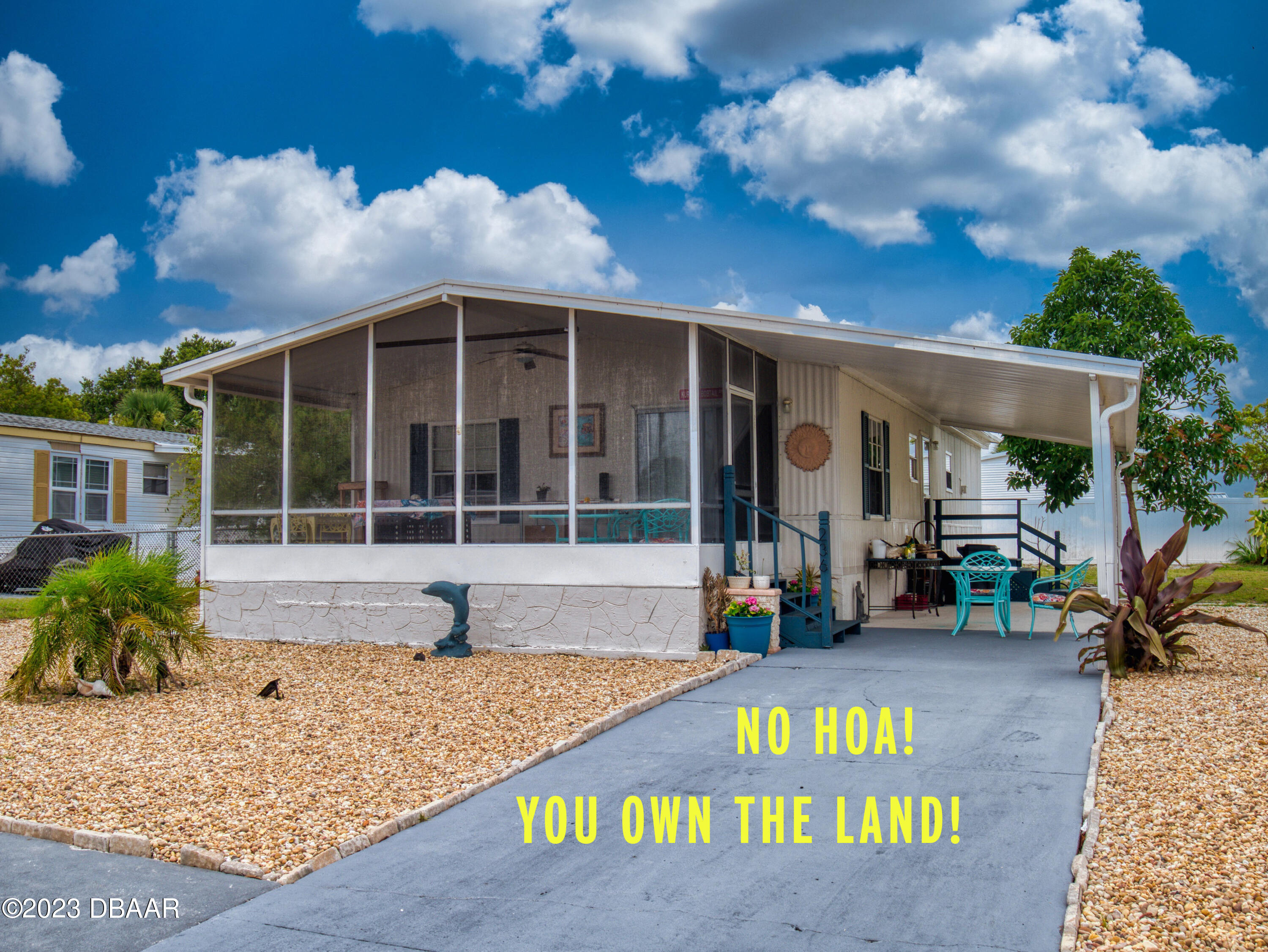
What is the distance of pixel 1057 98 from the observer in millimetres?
19547

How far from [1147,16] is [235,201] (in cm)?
2635

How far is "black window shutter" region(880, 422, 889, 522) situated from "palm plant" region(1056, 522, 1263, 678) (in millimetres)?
4384

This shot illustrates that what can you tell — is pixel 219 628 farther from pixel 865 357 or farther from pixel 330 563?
pixel 865 357

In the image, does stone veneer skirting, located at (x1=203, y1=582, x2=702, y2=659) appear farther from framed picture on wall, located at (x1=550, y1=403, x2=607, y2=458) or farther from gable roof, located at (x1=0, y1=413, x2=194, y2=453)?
gable roof, located at (x1=0, y1=413, x2=194, y2=453)

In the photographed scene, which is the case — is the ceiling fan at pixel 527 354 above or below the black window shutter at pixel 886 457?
above

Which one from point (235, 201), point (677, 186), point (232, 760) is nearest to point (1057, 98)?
point (677, 186)

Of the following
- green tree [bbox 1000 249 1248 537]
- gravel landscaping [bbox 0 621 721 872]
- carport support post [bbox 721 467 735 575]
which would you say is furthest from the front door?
green tree [bbox 1000 249 1248 537]

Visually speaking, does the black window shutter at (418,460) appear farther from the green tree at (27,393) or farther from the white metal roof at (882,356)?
the green tree at (27,393)

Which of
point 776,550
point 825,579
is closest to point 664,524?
point 776,550

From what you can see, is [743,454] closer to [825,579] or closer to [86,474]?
[825,579]

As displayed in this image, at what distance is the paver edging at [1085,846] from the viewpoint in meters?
2.77

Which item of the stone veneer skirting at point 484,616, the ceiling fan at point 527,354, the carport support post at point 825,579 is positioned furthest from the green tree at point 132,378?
the carport support post at point 825,579

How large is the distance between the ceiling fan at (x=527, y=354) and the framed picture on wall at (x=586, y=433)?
512mm

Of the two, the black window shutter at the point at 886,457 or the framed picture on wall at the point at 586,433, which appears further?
the black window shutter at the point at 886,457
